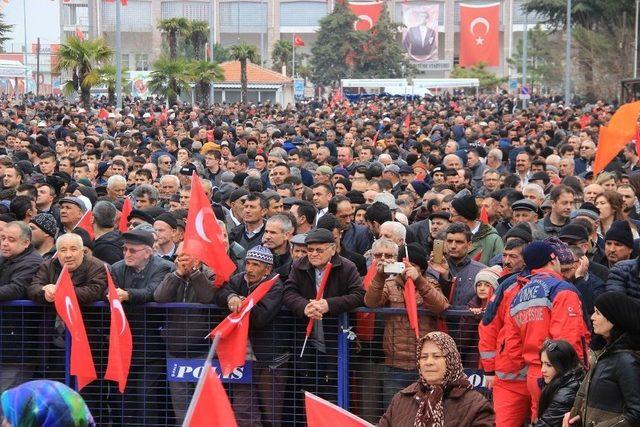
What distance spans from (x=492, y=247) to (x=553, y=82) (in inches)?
2567

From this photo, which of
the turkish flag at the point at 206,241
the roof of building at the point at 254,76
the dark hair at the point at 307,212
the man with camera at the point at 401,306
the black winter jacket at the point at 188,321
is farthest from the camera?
the roof of building at the point at 254,76

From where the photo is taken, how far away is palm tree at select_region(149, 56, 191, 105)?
42.8 meters

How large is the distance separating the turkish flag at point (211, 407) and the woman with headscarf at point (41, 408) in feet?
3.52

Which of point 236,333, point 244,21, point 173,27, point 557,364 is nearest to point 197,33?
point 173,27

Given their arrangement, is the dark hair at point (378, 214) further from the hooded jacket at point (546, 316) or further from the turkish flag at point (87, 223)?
the hooded jacket at point (546, 316)

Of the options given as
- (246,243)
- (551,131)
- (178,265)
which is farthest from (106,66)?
(178,265)

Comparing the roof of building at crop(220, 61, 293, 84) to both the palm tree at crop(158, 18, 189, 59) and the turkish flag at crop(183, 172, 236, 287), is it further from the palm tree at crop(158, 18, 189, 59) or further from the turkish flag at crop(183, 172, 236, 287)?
the turkish flag at crop(183, 172, 236, 287)

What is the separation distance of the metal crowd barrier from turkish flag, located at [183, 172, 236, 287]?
1.14ft

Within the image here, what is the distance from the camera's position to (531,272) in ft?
24.6

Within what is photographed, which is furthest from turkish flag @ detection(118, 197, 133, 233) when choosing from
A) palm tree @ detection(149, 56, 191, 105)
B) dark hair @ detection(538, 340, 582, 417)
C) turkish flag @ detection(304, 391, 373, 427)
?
palm tree @ detection(149, 56, 191, 105)

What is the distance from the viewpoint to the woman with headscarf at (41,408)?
3381mm

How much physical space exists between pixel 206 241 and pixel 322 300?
979mm

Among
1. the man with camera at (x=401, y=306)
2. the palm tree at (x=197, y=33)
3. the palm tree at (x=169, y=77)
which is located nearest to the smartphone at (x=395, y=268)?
the man with camera at (x=401, y=306)

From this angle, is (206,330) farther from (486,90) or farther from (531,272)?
(486,90)
